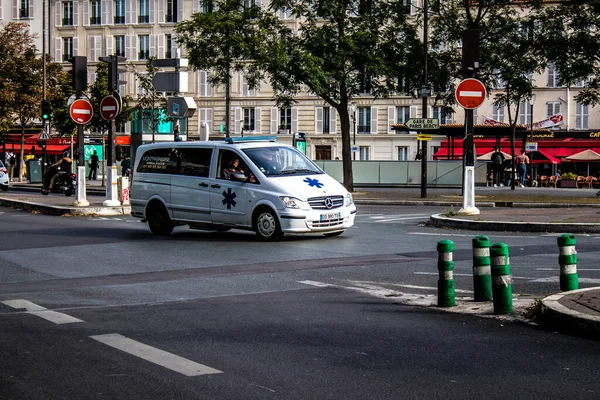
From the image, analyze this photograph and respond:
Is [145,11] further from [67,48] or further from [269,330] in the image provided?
[269,330]

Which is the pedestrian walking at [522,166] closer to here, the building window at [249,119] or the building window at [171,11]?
the building window at [249,119]

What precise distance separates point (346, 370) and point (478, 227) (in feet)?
46.4

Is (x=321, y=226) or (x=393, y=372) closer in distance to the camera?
(x=393, y=372)

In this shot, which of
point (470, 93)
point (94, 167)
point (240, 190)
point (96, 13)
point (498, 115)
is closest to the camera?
point (240, 190)

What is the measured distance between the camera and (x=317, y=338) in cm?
786

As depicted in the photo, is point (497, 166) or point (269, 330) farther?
point (497, 166)

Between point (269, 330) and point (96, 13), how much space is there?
7657 cm

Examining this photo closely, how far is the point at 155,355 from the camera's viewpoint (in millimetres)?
7098

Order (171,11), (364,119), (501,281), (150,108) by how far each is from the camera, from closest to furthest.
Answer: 1. (501,281)
2. (150,108)
3. (364,119)
4. (171,11)

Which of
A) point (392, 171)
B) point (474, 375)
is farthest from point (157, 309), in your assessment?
point (392, 171)

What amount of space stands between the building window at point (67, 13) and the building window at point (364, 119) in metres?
25.4

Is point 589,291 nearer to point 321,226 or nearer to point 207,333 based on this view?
point 207,333

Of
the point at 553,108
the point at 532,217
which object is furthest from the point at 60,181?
the point at 553,108

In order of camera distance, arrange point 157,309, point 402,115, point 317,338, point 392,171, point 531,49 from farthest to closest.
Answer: point 402,115 → point 392,171 → point 531,49 → point 157,309 → point 317,338
